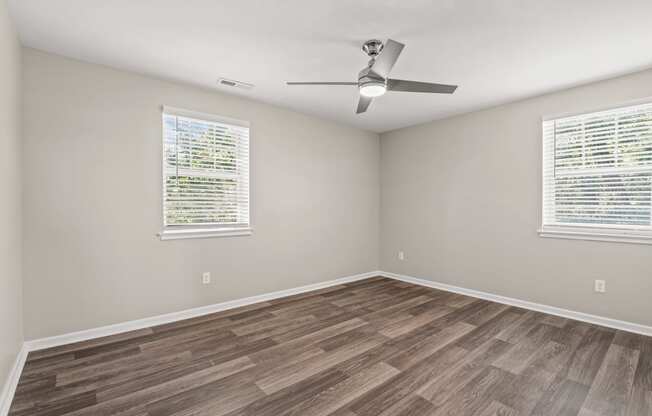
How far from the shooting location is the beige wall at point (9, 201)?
1.86 meters

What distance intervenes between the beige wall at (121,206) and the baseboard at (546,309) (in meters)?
2.03

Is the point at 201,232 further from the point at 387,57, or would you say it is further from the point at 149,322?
the point at 387,57

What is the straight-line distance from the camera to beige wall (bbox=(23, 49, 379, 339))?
258 cm

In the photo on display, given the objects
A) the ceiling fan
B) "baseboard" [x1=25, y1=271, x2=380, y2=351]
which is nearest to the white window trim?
"baseboard" [x1=25, y1=271, x2=380, y2=351]

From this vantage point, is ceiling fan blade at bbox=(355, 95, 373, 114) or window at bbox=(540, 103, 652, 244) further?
window at bbox=(540, 103, 652, 244)

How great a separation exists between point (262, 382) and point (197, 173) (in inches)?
87.4

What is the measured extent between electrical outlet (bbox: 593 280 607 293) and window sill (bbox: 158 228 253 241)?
3758mm

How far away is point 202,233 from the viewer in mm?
3398

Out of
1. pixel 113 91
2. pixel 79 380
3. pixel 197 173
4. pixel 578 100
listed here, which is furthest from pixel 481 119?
pixel 79 380

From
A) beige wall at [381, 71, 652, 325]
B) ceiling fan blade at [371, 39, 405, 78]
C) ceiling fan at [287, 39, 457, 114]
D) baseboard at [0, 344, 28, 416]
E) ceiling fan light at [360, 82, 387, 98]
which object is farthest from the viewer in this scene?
beige wall at [381, 71, 652, 325]

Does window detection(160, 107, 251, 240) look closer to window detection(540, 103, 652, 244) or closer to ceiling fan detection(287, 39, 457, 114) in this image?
ceiling fan detection(287, 39, 457, 114)

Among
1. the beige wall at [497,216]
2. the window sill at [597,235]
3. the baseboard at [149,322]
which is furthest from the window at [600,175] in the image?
the baseboard at [149,322]

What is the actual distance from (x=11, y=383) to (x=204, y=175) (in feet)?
7.11

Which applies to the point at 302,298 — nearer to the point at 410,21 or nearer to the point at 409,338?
the point at 409,338
